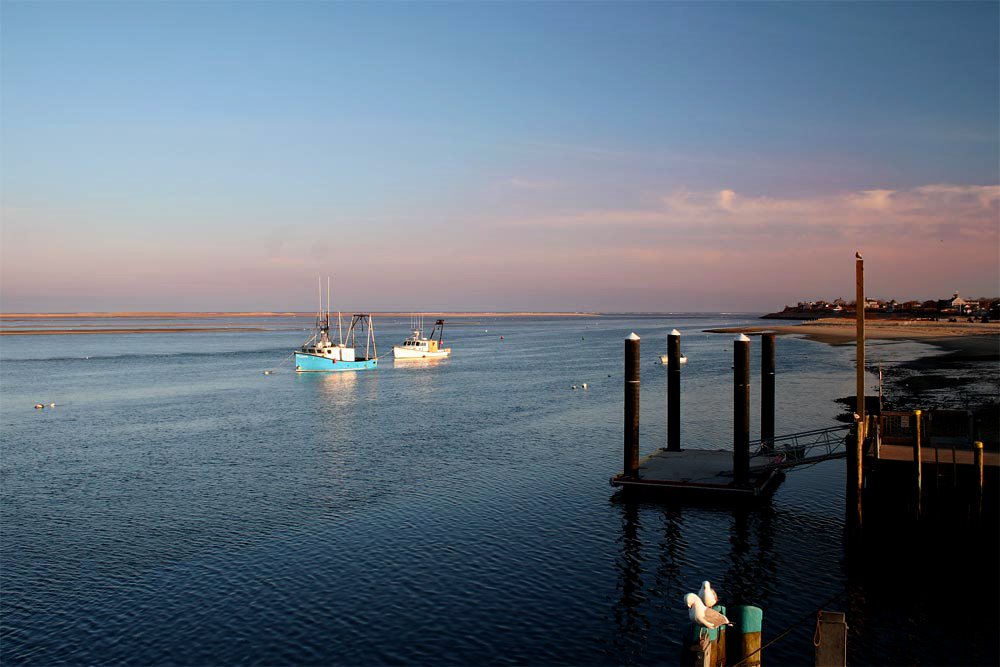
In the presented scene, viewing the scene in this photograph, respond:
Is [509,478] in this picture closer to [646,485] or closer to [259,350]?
[646,485]

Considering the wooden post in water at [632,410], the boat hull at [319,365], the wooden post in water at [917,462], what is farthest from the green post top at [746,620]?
the boat hull at [319,365]

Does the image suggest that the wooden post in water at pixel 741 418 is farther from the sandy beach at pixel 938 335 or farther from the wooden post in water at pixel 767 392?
the sandy beach at pixel 938 335

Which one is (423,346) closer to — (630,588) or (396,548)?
(396,548)

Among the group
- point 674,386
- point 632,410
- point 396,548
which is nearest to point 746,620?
point 396,548

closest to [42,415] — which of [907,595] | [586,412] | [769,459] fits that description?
[586,412]

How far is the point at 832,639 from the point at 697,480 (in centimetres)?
1559

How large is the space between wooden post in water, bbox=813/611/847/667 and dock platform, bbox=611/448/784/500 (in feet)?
47.5

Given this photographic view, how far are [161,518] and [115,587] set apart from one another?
693cm

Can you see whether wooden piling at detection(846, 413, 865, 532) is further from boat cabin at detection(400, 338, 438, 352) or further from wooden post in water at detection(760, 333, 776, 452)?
boat cabin at detection(400, 338, 438, 352)

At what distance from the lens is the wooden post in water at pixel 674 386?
109ft

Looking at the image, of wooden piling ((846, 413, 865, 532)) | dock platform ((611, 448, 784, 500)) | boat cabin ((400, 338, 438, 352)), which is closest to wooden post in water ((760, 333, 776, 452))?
dock platform ((611, 448, 784, 500))

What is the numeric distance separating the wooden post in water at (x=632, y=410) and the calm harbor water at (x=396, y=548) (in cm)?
194

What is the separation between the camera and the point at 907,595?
777 inches

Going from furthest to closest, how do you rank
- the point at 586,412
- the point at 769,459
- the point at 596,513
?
the point at 586,412
the point at 769,459
the point at 596,513
